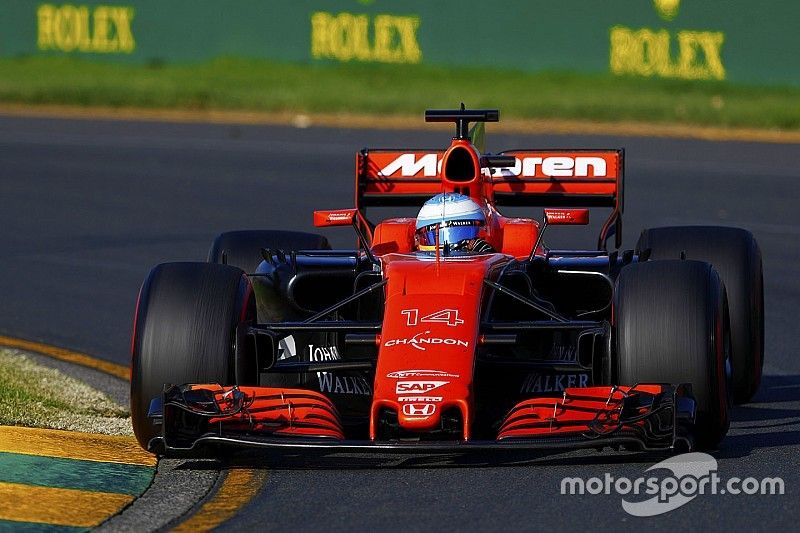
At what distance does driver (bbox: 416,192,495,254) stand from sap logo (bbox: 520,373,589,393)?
0.88m

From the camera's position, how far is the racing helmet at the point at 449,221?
8.06 metres

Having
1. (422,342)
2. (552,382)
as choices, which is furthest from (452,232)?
(422,342)

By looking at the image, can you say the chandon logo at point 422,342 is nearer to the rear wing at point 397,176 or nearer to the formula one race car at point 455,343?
the formula one race car at point 455,343

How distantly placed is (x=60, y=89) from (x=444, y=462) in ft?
A: 80.4

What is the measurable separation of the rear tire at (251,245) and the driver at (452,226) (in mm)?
1160

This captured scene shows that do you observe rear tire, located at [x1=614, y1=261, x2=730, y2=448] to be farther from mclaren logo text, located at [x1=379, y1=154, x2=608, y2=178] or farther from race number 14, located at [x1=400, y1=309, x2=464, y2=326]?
mclaren logo text, located at [x1=379, y1=154, x2=608, y2=178]

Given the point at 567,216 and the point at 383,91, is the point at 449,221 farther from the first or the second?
the point at 383,91

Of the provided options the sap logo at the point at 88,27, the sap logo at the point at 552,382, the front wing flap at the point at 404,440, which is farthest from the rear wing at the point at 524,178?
the sap logo at the point at 88,27

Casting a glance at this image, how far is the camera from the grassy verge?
7582 millimetres

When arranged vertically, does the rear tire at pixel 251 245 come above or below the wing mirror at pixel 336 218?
below

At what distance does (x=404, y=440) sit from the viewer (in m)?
6.43

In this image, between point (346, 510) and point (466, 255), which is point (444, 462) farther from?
point (466, 255)

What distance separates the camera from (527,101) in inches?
1080

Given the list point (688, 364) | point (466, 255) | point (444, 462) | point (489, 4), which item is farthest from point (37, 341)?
point (489, 4)
